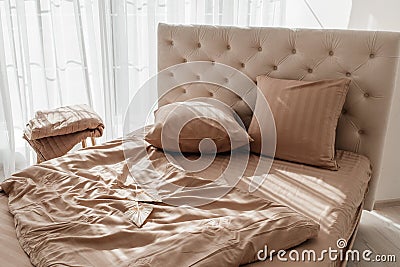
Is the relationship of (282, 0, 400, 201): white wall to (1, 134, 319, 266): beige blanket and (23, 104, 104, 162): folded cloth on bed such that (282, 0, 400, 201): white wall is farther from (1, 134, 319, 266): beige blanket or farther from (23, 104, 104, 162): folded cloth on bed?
(23, 104, 104, 162): folded cloth on bed

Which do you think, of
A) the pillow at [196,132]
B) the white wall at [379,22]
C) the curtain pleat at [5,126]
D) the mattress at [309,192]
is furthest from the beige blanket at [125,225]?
the white wall at [379,22]

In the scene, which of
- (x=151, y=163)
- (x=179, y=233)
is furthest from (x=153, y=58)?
(x=179, y=233)

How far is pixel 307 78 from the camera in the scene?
223 cm

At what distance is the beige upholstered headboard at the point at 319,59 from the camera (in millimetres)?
2088

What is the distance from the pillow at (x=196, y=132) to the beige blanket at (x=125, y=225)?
9.6 inches

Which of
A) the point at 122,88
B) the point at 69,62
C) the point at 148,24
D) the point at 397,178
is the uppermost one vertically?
the point at 148,24

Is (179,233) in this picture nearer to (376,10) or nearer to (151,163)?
(151,163)

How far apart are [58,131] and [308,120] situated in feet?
3.96

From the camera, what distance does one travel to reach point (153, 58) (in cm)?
303

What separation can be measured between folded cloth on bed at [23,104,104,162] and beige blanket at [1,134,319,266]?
377 mm

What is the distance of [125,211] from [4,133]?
1560 millimetres

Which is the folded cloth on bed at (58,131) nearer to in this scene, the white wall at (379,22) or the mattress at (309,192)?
the mattress at (309,192)

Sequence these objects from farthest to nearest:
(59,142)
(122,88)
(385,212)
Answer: (122,88) < (385,212) < (59,142)

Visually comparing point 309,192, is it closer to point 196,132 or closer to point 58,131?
point 196,132
